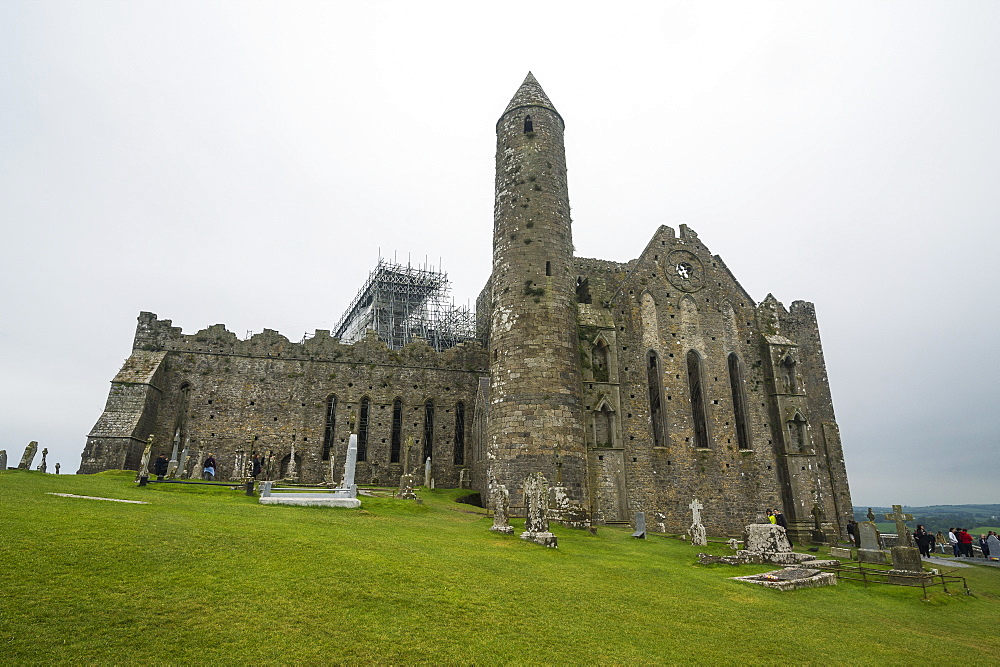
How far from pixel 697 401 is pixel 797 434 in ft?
15.0

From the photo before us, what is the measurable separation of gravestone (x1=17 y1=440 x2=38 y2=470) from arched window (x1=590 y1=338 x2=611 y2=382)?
781 inches

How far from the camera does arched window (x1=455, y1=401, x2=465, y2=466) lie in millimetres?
26641

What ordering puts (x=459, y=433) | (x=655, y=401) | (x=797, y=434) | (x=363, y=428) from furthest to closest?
(x=459, y=433) → (x=363, y=428) → (x=797, y=434) → (x=655, y=401)

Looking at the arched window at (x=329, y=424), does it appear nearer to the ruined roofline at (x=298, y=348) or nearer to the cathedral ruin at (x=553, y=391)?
the cathedral ruin at (x=553, y=391)

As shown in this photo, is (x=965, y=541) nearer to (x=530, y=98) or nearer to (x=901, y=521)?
(x=901, y=521)

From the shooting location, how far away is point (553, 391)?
1883cm

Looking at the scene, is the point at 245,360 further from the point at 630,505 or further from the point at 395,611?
the point at 395,611

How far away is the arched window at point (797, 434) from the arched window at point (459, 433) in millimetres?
14883

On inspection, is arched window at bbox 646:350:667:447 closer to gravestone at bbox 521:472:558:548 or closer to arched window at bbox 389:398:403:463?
gravestone at bbox 521:472:558:548

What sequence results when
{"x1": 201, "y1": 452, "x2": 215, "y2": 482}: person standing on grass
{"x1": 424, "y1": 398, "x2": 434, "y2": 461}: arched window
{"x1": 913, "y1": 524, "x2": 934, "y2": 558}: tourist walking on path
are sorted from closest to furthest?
{"x1": 913, "y1": 524, "x2": 934, "y2": 558}: tourist walking on path < {"x1": 201, "y1": 452, "x2": 215, "y2": 482}: person standing on grass < {"x1": 424, "y1": 398, "x2": 434, "y2": 461}: arched window

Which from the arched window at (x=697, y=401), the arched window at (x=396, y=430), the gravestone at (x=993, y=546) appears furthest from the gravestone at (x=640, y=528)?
the gravestone at (x=993, y=546)

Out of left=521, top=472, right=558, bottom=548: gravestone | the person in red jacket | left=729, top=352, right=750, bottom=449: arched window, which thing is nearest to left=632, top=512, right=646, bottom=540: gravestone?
left=521, top=472, right=558, bottom=548: gravestone

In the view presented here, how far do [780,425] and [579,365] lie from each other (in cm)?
1112

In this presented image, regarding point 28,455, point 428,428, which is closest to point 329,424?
point 428,428
